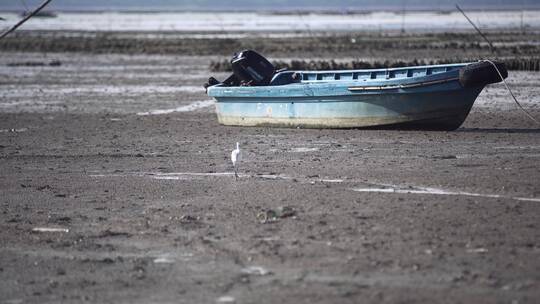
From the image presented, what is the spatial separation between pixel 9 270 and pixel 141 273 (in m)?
1.29

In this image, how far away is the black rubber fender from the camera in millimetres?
16969

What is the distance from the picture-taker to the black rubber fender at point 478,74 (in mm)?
16969

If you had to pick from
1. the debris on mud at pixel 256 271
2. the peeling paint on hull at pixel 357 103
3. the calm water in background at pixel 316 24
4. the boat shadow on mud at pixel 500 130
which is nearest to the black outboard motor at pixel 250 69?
the peeling paint on hull at pixel 357 103

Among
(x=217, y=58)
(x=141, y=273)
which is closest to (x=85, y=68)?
(x=217, y=58)

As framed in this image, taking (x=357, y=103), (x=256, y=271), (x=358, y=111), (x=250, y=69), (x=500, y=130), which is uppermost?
(x=250, y=69)

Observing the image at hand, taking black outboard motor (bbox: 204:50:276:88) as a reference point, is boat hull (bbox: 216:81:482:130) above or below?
below

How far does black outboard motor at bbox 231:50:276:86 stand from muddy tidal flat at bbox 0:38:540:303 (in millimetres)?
1023

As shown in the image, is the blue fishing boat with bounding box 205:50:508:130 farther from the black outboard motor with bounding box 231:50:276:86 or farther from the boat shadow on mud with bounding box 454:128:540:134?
the boat shadow on mud with bounding box 454:128:540:134

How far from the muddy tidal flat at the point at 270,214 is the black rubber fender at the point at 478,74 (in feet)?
2.99

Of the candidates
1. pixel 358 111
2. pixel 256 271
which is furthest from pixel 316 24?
pixel 256 271

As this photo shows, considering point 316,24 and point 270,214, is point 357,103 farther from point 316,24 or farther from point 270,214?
point 316,24

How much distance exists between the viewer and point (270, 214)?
11.2 metres

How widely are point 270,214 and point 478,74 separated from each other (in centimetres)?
688

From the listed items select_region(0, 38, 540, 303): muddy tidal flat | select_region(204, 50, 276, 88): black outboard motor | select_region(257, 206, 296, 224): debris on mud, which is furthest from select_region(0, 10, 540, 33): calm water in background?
select_region(257, 206, 296, 224): debris on mud
